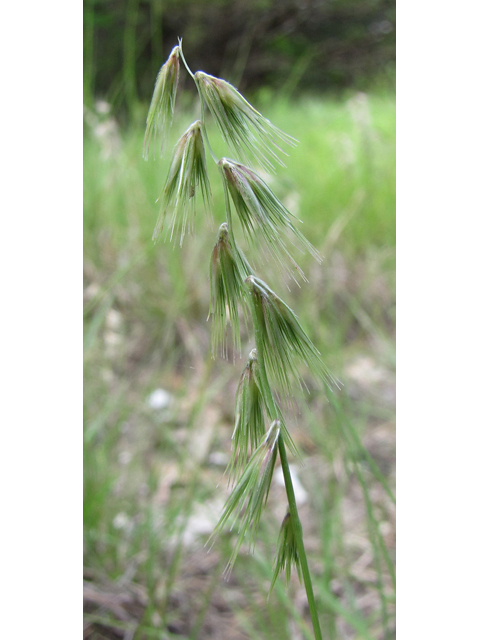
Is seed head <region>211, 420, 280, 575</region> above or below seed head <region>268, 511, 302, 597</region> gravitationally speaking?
above

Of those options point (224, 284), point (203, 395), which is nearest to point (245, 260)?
point (224, 284)

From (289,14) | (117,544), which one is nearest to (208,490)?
(117,544)

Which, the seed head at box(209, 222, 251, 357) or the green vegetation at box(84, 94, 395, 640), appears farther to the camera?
the green vegetation at box(84, 94, 395, 640)

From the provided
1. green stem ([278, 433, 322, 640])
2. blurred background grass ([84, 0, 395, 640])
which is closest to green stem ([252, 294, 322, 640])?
green stem ([278, 433, 322, 640])

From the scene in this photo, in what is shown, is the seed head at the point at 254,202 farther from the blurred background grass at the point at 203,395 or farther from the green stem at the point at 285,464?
the blurred background grass at the point at 203,395

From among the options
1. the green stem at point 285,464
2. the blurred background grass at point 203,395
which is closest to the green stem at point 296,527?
the green stem at point 285,464

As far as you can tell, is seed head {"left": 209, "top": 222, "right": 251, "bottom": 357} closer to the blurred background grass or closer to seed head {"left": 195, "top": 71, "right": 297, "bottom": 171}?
seed head {"left": 195, "top": 71, "right": 297, "bottom": 171}

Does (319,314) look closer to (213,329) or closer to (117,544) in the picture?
(117,544)
